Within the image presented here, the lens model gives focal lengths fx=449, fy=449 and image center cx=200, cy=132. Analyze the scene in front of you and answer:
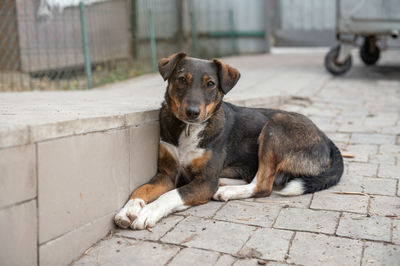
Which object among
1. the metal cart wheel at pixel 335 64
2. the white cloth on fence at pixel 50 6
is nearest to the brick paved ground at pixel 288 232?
the metal cart wheel at pixel 335 64

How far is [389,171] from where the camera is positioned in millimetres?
4270

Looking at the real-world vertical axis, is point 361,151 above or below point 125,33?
below

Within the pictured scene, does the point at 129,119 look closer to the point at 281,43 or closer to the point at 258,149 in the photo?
the point at 258,149

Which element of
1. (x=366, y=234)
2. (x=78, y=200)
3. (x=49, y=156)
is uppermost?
(x=49, y=156)

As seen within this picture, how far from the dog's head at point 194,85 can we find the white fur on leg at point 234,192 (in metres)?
0.64

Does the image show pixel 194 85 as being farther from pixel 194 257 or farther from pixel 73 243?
pixel 73 243

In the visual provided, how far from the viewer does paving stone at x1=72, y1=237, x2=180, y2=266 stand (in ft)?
8.92

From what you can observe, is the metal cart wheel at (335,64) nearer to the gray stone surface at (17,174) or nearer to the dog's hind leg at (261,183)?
the dog's hind leg at (261,183)

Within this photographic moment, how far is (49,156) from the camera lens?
2.62 metres

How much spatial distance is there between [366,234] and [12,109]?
2.66 m

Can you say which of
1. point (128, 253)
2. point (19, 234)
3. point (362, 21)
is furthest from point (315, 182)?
point (362, 21)

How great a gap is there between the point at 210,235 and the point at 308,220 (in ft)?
2.43

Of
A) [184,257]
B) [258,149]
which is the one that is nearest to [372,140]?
[258,149]

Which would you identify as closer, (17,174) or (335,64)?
(17,174)
